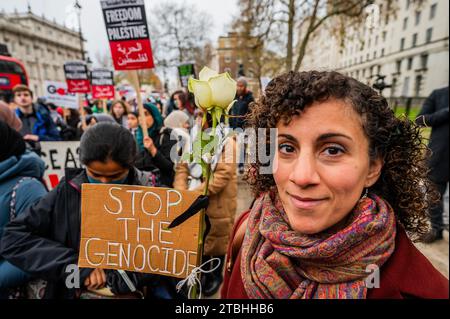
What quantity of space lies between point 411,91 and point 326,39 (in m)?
35.0

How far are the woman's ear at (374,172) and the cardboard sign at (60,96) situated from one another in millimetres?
5665

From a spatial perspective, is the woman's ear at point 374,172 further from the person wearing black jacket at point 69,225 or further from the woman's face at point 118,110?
the woman's face at point 118,110

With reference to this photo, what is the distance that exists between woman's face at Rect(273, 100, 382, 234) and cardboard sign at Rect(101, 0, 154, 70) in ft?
3.87

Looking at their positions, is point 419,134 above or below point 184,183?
above

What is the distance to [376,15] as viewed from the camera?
1.32 metres

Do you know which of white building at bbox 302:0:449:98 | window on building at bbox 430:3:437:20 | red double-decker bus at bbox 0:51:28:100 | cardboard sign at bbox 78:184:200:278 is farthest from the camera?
window on building at bbox 430:3:437:20

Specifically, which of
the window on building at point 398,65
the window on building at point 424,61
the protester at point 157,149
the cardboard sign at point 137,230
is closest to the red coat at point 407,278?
the cardboard sign at point 137,230

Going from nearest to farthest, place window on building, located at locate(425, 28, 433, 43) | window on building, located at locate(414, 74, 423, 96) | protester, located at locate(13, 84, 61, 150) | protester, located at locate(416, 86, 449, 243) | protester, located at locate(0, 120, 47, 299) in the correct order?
protester, located at locate(0, 120, 47, 299)
protester, located at locate(416, 86, 449, 243)
protester, located at locate(13, 84, 61, 150)
window on building, located at locate(425, 28, 433, 43)
window on building, located at locate(414, 74, 423, 96)

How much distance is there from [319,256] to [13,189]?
172 cm

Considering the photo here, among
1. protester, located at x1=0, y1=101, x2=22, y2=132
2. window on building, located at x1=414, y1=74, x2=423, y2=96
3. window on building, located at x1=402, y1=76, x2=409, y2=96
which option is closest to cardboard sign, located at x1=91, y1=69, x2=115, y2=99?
protester, located at x1=0, y1=101, x2=22, y2=132

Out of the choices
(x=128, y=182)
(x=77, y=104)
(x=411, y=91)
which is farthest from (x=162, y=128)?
(x=411, y=91)

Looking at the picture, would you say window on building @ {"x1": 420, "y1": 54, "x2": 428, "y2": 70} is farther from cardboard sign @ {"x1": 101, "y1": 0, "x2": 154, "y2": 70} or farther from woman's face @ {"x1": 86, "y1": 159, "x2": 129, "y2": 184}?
woman's face @ {"x1": 86, "y1": 159, "x2": 129, "y2": 184}

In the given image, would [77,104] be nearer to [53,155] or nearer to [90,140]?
[53,155]

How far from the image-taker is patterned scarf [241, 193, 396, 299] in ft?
2.77
